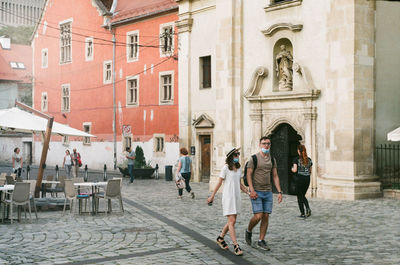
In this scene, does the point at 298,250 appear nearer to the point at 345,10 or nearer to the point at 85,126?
the point at 345,10

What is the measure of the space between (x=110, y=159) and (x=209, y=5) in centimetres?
1457

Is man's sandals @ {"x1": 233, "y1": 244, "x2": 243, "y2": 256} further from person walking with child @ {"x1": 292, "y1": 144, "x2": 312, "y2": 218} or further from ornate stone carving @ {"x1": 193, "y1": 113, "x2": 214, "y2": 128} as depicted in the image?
ornate stone carving @ {"x1": 193, "y1": 113, "x2": 214, "y2": 128}

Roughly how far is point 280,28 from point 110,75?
18.6 m

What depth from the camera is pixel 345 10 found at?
17938 mm

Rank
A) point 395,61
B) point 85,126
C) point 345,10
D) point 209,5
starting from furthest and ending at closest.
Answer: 1. point 85,126
2. point 209,5
3. point 395,61
4. point 345,10

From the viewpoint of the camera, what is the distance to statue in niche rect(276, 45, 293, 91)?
2016 cm

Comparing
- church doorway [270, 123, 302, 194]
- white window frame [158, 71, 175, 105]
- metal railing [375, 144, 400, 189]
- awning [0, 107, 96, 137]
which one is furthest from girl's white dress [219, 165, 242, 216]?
white window frame [158, 71, 175, 105]

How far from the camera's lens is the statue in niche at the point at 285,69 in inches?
794

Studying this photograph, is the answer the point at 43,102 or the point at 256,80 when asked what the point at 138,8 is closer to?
the point at 43,102

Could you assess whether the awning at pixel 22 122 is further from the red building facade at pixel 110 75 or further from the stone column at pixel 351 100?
the red building facade at pixel 110 75

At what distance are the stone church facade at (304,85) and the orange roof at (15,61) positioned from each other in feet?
130

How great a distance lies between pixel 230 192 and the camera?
8914mm

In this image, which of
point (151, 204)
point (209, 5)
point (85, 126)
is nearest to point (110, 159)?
point (85, 126)

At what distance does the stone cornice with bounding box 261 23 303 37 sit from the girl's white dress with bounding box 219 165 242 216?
11700mm
